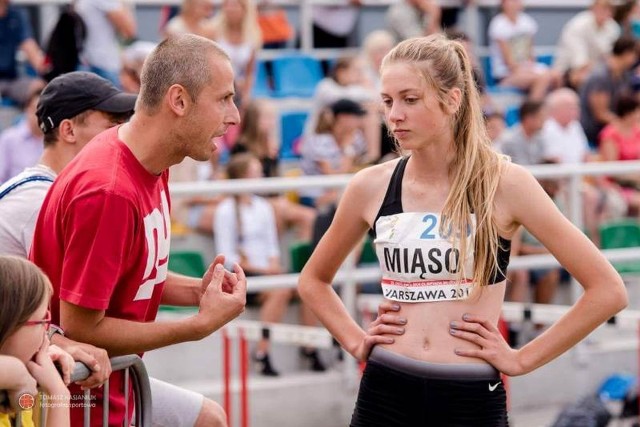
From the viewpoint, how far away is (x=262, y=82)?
12.9m

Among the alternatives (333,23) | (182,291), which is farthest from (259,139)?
(182,291)

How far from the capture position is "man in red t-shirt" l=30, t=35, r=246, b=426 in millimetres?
3639

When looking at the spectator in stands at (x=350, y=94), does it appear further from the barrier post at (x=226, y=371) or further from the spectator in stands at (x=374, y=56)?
the barrier post at (x=226, y=371)

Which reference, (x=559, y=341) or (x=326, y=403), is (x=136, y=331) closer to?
(x=559, y=341)

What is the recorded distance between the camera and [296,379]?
8273 millimetres

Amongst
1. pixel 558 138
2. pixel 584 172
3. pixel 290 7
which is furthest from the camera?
pixel 290 7

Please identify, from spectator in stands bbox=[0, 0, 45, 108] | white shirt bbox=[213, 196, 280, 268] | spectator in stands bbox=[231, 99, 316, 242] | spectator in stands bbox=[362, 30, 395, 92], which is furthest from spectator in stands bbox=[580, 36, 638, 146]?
spectator in stands bbox=[0, 0, 45, 108]

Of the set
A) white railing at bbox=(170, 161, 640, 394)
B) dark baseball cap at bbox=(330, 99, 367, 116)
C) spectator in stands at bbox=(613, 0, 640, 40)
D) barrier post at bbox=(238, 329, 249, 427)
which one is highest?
spectator in stands at bbox=(613, 0, 640, 40)

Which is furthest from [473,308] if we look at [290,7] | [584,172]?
[290,7]

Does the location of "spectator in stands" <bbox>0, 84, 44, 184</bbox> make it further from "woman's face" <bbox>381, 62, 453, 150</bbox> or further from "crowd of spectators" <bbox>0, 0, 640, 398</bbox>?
"woman's face" <bbox>381, 62, 453, 150</bbox>

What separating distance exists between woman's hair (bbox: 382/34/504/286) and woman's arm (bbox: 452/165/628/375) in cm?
7

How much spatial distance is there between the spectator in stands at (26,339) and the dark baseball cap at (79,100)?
4.15ft

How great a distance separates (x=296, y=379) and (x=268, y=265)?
0.77 meters

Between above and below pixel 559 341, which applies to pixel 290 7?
above
